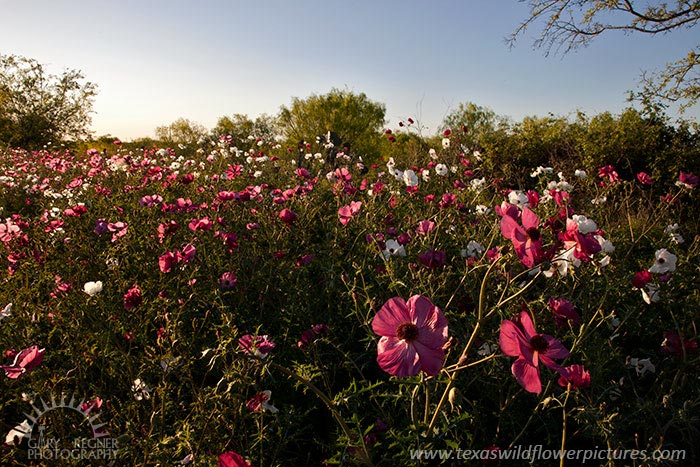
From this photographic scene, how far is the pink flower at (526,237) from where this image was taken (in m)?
1.07

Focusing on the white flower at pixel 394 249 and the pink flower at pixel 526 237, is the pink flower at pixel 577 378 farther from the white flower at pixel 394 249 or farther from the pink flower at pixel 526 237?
the white flower at pixel 394 249

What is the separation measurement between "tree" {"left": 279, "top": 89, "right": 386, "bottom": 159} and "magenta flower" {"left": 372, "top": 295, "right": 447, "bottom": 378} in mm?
20290

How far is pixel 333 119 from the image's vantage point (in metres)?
22.1

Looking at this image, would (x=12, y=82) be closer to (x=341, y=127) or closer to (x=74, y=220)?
(x=341, y=127)

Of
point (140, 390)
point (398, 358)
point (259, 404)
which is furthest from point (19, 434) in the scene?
point (398, 358)

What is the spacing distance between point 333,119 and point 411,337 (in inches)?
871

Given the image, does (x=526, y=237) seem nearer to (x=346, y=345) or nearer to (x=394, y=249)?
(x=394, y=249)

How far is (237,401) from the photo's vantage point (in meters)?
1.39

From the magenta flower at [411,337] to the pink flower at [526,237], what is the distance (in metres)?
0.31

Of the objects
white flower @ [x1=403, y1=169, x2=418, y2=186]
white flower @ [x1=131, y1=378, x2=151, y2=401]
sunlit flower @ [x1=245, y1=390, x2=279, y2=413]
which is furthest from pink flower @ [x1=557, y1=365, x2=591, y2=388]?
white flower @ [x1=403, y1=169, x2=418, y2=186]

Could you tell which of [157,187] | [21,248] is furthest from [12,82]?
[21,248]

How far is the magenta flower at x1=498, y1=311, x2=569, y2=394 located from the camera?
0.93 metres

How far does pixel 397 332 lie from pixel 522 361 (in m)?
0.29

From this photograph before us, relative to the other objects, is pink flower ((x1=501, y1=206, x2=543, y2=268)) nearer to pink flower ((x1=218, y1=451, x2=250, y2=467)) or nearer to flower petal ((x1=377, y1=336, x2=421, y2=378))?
flower petal ((x1=377, y1=336, x2=421, y2=378))
